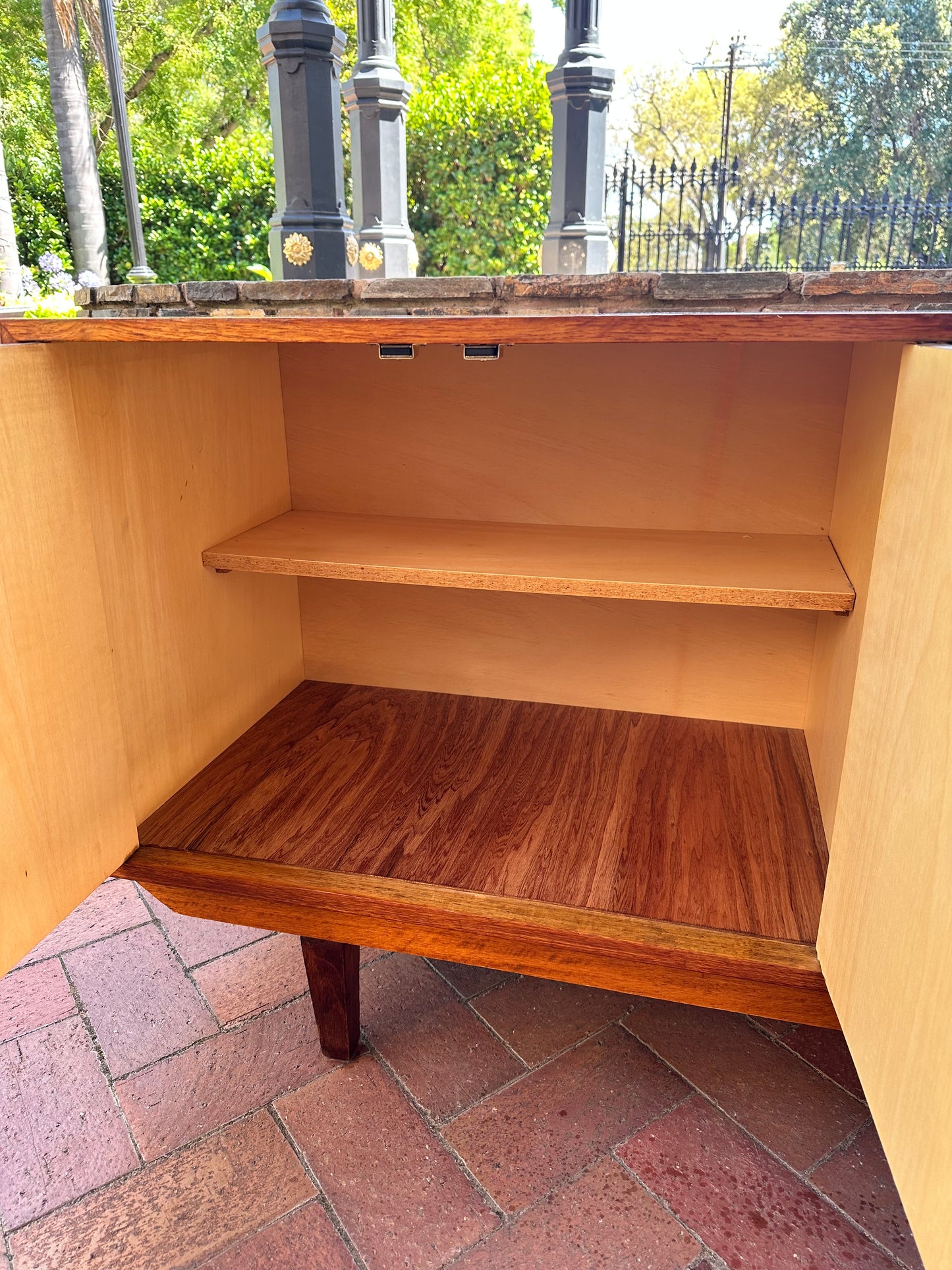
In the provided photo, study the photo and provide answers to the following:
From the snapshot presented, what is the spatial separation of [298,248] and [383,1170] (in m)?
4.80

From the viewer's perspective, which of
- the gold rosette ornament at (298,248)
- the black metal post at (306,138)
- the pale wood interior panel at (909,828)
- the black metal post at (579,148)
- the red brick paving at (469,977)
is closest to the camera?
the pale wood interior panel at (909,828)

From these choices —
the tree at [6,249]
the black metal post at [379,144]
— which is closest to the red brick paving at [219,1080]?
the black metal post at [379,144]

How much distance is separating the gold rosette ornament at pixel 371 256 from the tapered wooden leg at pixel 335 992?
5.86 metres

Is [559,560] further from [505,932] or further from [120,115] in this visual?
[120,115]

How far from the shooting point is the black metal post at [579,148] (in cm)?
511

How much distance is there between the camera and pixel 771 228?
11102mm

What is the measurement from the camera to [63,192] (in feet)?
35.6

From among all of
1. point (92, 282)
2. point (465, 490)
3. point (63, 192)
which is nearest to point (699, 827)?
point (465, 490)

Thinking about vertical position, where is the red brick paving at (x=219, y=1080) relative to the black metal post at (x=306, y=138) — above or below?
below

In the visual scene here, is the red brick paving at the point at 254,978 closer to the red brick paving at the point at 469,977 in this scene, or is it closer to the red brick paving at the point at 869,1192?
the red brick paving at the point at 469,977

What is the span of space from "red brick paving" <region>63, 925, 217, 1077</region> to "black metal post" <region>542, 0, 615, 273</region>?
4903mm

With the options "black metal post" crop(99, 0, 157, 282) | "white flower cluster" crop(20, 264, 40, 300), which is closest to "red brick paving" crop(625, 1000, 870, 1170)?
"black metal post" crop(99, 0, 157, 282)

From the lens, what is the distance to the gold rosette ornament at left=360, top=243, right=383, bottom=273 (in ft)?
20.4

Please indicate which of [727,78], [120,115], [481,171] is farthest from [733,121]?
[120,115]
